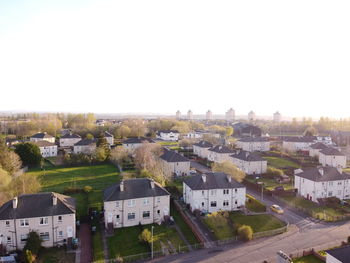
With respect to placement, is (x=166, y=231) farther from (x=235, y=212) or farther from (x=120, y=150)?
(x=120, y=150)

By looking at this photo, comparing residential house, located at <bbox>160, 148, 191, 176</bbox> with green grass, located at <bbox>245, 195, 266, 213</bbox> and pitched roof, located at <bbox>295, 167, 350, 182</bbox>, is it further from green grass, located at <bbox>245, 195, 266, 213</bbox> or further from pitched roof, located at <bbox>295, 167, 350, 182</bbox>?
pitched roof, located at <bbox>295, 167, 350, 182</bbox>

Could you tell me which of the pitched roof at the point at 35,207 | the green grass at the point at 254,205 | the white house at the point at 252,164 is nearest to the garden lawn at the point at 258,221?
the green grass at the point at 254,205

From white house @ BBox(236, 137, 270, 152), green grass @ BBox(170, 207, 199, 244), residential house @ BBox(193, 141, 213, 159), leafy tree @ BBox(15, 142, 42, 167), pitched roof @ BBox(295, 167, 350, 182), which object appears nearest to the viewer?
green grass @ BBox(170, 207, 199, 244)

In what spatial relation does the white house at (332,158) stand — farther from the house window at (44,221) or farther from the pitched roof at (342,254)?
the house window at (44,221)

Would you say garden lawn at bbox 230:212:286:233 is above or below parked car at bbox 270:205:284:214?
below

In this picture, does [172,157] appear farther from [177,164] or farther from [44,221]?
[44,221]

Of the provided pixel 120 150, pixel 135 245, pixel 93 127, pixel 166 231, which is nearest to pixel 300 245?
pixel 166 231

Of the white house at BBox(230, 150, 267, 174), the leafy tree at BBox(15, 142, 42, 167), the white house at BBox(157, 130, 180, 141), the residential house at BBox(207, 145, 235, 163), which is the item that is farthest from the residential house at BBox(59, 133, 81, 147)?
the white house at BBox(230, 150, 267, 174)

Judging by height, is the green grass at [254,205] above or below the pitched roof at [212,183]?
below
